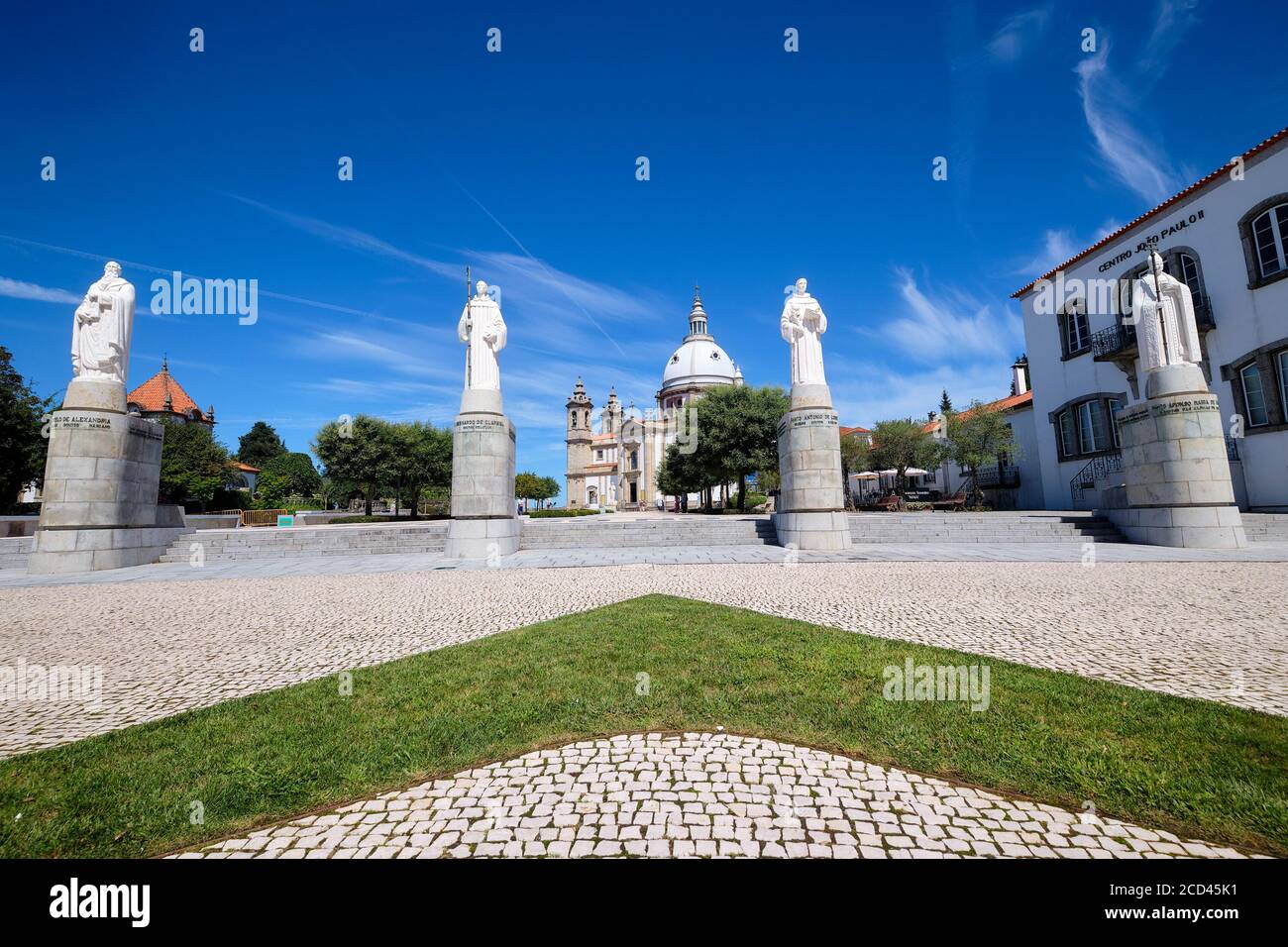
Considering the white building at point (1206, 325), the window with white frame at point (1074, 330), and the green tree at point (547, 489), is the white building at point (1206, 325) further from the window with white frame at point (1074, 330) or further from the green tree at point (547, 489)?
the green tree at point (547, 489)

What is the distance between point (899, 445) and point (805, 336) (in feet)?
82.8

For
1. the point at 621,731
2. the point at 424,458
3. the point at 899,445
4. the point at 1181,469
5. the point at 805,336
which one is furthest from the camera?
the point at 424,458

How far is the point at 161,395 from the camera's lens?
2566 inches

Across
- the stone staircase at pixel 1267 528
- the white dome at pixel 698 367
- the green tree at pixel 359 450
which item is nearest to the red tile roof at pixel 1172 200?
the stone staircase at pixel 1267 528

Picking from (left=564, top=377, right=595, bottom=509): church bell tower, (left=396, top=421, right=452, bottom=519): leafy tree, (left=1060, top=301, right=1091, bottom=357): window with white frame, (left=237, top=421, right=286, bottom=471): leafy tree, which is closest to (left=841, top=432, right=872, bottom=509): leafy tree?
(left=1060, top=301, right=1091, bottom=357): window with white frame

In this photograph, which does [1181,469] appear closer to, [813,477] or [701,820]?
[813,477]

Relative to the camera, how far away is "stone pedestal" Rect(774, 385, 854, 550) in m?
15.9

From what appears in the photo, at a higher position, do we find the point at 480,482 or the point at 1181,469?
the point at 480,482

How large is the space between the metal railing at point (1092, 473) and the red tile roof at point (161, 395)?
86242mm

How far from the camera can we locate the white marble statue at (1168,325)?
15.5 meters

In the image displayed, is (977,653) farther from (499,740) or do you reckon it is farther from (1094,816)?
(499,740)

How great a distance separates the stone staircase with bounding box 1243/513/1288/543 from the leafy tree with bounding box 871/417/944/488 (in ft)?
63.1

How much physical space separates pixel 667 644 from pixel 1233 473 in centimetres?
2710

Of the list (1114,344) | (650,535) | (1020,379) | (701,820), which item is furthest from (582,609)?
(1020,379)
